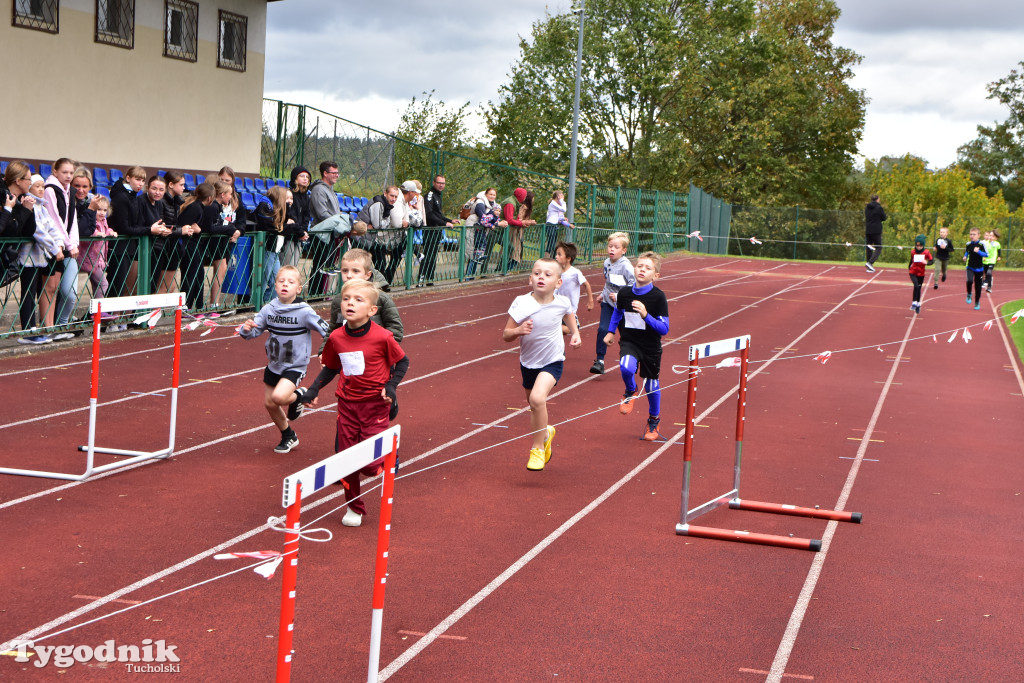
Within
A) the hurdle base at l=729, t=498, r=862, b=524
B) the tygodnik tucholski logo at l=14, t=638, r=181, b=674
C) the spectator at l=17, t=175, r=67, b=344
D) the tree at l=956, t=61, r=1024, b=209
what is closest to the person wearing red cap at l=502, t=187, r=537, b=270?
the spectator at l=17, t=175, r=67, b=344

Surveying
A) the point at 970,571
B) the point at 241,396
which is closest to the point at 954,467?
the point at 970,571

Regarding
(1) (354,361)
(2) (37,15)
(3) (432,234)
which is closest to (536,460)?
(1) (354,361)

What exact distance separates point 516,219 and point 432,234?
373 cm

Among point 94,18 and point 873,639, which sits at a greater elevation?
point 94,18

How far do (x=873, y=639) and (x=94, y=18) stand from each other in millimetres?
18752

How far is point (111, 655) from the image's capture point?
16.2ft

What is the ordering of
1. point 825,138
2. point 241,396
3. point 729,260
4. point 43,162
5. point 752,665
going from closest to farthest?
1. point 752,665
2. point 241,396
3. point 43,162
4. point 729,260
5. point 825,138

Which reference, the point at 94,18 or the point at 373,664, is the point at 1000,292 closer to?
the point at 94,18

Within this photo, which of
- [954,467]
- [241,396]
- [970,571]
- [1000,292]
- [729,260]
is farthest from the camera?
[729,260]

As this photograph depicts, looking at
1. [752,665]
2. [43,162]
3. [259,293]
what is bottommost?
[752,665]

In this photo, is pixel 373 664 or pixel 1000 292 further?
pixel 1000 292

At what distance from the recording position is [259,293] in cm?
1633

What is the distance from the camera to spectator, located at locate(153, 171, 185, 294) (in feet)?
46.4

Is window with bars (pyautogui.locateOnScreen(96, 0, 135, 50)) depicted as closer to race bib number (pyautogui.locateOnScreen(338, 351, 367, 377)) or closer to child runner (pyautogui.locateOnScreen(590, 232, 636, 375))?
child runner (pyautogui.locateOnScreen(590, 232, 636, 375))
